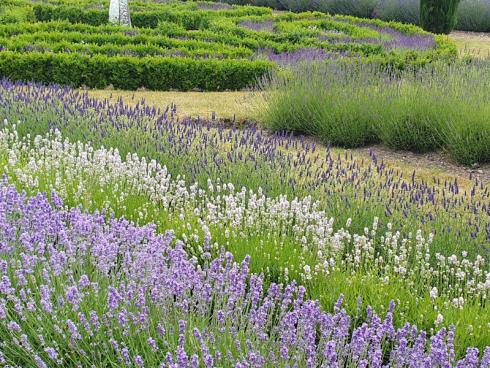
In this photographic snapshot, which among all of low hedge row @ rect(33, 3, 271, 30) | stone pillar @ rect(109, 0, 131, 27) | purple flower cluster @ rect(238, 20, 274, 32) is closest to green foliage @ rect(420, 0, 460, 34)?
purple flower cluster @ rect(238, 20, 274, 32)

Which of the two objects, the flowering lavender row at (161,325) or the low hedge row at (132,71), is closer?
the flowering lavender row at (161,325)

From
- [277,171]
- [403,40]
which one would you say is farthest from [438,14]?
[277,171]

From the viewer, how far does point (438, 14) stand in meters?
20.2

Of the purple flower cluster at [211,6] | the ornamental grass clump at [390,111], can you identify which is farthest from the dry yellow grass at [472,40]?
the ornamental grass clump at [390,111]

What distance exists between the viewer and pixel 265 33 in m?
15.1

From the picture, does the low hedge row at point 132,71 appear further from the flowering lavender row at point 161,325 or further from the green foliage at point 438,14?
the green foliage at point 438,14

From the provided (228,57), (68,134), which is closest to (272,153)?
(68,134)

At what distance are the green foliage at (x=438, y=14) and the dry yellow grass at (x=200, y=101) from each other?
1087cm

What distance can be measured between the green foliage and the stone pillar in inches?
349

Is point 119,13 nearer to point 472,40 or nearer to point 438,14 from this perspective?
point 438,14

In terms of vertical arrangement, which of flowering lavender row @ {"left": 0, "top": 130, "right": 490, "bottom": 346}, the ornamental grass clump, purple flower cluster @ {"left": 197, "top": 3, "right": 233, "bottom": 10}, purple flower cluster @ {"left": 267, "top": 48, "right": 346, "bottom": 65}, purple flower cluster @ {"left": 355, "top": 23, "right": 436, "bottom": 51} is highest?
purple flower cluster @ {"left": 197, "top": 3, "right": 233, "bottom": 10}

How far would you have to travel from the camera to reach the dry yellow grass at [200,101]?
31.0 ft

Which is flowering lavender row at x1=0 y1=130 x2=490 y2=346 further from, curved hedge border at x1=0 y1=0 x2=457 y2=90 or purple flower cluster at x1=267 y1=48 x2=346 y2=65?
purple flower cluster at x1=267 y1=48 x2=346 y2=65

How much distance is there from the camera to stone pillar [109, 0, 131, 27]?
16.0 m
